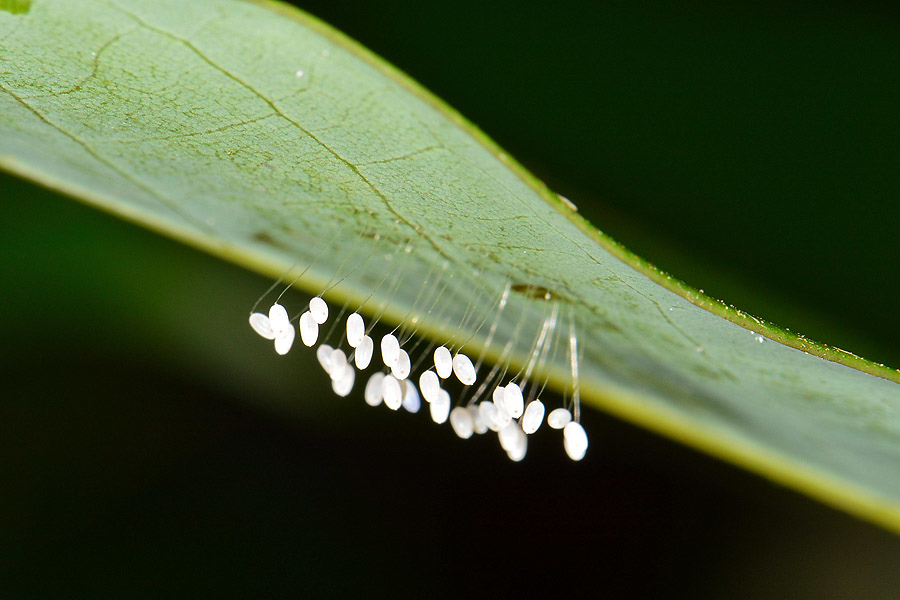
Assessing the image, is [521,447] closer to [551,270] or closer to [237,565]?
[551,270]

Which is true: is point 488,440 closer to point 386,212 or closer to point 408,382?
point 408,382

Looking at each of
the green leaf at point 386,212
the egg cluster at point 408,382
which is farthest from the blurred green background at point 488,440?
the egg cluster at point 408,382

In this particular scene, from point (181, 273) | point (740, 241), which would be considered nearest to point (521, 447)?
point (740, 241)

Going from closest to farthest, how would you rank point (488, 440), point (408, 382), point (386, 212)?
point (386, 212) < point (408, 382) < point (488, 440)

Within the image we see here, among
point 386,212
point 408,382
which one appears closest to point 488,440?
point 408,382

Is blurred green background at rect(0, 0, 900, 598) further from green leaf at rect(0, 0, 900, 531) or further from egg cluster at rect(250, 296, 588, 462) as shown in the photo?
egg cluster at rect(250, 296, 588, 462)

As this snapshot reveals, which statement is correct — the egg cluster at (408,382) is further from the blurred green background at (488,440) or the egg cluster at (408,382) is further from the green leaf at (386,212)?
the blurred green background at (488,440)

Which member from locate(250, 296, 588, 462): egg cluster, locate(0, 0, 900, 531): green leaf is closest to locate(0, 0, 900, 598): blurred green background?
locate(0, 0, 900, 531): green leaf
